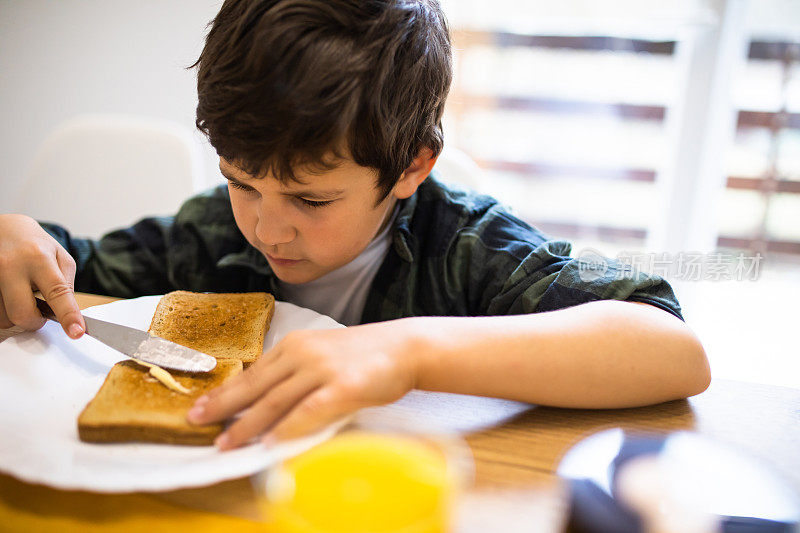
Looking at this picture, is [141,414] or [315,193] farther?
[315,193]

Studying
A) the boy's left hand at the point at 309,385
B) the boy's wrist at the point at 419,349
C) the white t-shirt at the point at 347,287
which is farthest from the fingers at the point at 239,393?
the white t-shirt at the point at 347,287

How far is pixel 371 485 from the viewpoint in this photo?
377mm

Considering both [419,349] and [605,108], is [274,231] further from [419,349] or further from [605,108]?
[605,108]

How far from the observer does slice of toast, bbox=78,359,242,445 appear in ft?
1.63

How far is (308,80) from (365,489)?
18.1 inches

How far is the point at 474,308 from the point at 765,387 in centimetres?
40

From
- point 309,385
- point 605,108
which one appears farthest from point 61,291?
point 605,108

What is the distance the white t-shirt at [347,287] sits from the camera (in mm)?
1002

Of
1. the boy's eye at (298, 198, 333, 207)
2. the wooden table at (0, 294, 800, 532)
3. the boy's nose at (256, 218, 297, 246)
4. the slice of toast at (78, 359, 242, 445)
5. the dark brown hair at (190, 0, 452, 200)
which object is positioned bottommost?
the wooden table at (0, 294, 800, 532)

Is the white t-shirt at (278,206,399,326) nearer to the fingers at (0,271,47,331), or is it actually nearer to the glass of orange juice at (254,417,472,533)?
the fingers at (0,271,47,331)

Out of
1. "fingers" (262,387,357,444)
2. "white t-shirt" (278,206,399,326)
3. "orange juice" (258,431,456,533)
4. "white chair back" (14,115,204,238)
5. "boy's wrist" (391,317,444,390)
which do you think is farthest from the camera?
"white chair back" (14,115,204,238)

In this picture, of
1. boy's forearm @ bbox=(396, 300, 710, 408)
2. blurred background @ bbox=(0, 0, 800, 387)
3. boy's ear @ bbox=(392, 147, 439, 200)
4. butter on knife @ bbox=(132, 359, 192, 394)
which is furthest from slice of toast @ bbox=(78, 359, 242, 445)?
blurred background @ bbox=(0, 0, 800, 387)

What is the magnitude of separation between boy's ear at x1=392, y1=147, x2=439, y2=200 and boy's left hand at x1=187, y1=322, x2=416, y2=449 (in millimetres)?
344

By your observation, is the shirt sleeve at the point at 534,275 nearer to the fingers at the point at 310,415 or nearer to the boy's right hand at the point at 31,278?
the fingers at the point at 310,415
